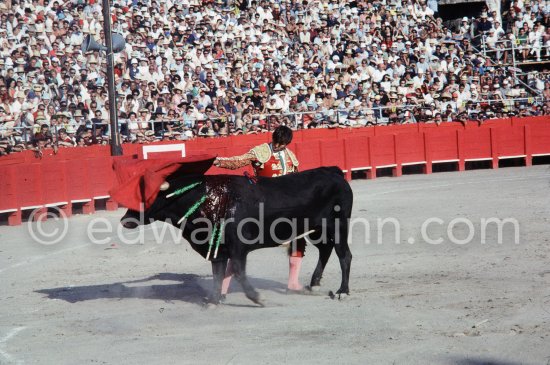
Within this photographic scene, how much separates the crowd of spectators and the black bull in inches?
381

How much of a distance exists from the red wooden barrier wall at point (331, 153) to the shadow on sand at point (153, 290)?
246 inches

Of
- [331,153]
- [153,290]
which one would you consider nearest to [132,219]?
[153,290]

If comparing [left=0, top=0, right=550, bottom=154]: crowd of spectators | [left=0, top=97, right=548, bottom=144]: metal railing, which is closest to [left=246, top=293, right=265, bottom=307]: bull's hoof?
[left=0, top=97, right=548, bottom=144]: metal railing

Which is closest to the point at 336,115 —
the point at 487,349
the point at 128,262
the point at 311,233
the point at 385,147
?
the point at 385,147

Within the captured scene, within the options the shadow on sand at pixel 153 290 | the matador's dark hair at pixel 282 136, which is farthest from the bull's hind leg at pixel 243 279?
the matador's dark hair at pixel 282 136

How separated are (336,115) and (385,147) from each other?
53.8 inches

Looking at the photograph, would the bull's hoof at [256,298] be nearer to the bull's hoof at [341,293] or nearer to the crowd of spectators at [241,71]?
the bull's hoof at [341,293]

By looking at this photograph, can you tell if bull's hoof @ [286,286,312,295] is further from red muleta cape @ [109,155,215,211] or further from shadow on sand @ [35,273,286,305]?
red muleta cape @ [109,155,215,211]

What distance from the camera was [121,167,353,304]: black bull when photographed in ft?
26.7

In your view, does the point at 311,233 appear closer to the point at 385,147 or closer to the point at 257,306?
the point at 257,306

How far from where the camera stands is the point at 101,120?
19.0 meters

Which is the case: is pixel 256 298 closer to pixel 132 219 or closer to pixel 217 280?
pixel 217 280

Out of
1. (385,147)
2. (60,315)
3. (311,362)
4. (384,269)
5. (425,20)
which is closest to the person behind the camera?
A: (311,362)

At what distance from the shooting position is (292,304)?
328 inches
